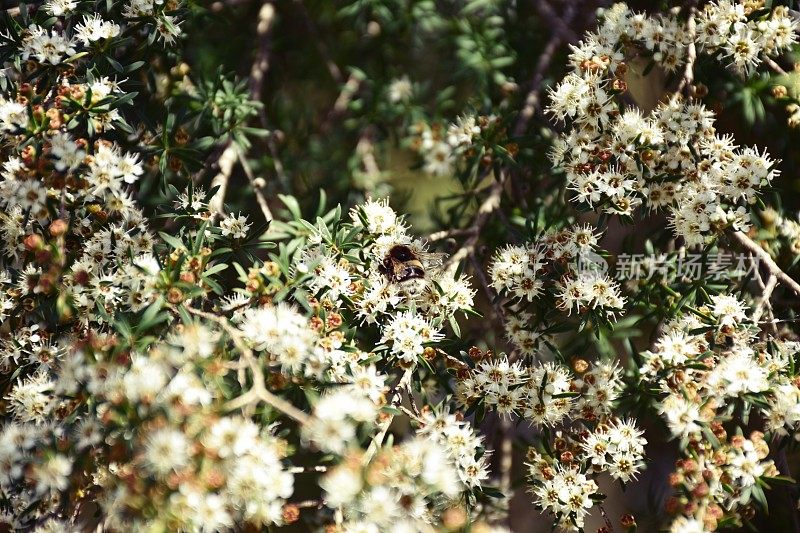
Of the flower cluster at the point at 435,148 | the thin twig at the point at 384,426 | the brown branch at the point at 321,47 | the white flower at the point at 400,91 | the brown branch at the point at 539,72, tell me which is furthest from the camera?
the brown branch at the point at 321,47

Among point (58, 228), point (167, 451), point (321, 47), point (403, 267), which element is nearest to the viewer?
point (167, 451)

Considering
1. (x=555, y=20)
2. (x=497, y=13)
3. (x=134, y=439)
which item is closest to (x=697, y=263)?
(x=555, y=20)

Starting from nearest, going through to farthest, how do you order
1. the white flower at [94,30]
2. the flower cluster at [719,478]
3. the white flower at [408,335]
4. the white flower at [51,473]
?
the white flower at [51,473] < the flower cluster at [719,478] < the white flower at [408,335] < the white flower at [94,30]

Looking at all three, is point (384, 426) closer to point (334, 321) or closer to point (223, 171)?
point (334, 321)

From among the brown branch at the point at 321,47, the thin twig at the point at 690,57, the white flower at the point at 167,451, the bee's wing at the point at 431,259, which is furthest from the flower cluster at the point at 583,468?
the brown branch at the point at 321,47

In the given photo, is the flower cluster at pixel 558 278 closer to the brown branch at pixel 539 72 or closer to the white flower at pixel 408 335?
the white flower at pixel 408 335

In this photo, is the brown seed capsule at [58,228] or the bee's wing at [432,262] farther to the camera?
the bee's wing at [432,262]

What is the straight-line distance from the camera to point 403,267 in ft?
6.40

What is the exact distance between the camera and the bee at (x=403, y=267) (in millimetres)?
1953

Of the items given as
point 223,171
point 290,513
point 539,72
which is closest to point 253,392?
point 290,513

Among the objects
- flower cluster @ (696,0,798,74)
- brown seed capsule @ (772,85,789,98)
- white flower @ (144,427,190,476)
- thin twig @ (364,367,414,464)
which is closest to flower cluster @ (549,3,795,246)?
flower cluster @ (696,0,798,74)

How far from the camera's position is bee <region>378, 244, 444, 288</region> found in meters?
1.95

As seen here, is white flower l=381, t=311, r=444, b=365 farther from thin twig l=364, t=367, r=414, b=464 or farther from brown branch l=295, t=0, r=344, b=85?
brown branch l=295, t=0, r=344, b=85

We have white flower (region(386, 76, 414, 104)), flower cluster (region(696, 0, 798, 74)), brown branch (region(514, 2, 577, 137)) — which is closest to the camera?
flower cluster (region(696, 0, 798, 74))
